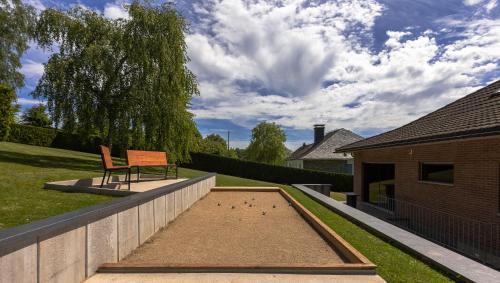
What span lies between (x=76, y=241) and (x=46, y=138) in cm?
3359

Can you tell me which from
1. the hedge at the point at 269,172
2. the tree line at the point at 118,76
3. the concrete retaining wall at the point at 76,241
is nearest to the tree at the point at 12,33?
the tree line at the point at 118,76

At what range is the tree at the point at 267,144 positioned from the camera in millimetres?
61969

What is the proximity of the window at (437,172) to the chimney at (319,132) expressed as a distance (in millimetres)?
38504

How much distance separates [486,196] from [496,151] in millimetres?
1086

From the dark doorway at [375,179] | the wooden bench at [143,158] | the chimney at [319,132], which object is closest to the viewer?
the wooden bench at [143,158]

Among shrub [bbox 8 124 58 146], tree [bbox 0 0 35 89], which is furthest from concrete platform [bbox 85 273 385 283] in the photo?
shrub [bbox 8 124 58 146]

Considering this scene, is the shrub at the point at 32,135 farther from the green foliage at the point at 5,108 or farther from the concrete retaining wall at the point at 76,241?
the concrete retaining wall at the point at 76,241

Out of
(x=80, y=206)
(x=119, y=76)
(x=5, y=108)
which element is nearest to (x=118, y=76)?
(x=119, y=76)

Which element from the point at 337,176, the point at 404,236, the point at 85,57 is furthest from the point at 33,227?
the point at 337,176

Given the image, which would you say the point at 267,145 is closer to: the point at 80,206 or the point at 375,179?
the point at 375,179

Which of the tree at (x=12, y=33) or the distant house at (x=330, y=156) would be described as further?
the distant house at (x=330, y=156)

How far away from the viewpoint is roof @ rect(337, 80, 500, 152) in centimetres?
746

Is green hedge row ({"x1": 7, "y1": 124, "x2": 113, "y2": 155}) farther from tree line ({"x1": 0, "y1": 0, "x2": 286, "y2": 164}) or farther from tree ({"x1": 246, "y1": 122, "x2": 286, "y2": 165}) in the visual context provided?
tree ({"x1": 246, "y1": 122, "x2": 286, "y2": 165})

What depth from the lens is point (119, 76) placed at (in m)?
17.7
